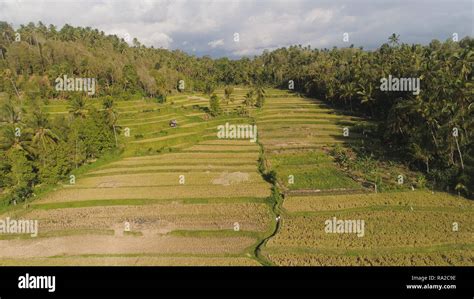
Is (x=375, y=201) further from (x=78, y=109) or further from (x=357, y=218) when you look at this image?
(x=78, y=109)

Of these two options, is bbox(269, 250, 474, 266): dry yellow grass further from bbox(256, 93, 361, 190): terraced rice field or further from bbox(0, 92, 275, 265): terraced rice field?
bbox(256, 93, 361, 190): terraced rice field

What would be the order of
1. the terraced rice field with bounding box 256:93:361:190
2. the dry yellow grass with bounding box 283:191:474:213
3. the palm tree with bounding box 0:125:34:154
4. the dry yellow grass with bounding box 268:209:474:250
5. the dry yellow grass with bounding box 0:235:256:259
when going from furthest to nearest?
the terraced rice field with bounding box 256:93:361:190 < the palm tree with bounding box 0:125:34:154 < the dry yellow grass with bounding box 283:191:474:213 < the dry yellow grass with bounding box 0:235:256:259 < the dry yellow grass with bounding box 268:209:474:250

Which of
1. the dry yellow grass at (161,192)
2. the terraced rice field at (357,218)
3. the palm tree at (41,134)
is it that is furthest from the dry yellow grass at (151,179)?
the terraced rice field at (357,218)

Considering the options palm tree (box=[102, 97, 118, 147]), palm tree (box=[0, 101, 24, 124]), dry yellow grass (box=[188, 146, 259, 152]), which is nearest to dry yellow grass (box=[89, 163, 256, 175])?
dry yellow grass (box=[188, 146, 259, 152])

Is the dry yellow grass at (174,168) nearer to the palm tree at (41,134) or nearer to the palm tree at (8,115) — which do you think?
the palm tree at (41,134)

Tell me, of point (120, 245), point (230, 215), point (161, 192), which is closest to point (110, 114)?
point (161, 192)

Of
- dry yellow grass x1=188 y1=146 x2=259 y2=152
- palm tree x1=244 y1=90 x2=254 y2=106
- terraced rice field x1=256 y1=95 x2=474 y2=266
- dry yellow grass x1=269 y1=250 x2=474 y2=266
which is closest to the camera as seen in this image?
dry yellow grass x1=269 y1=250 x2=474 y2=266
